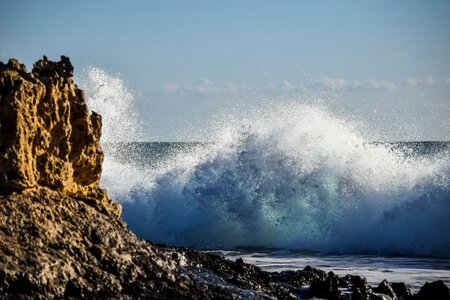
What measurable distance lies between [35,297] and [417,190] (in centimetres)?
1404

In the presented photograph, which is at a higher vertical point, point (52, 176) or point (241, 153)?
point (241, 153)

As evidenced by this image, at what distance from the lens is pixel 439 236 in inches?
673

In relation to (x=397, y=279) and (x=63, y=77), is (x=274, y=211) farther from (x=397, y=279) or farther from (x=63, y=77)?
(x=63, y=77)

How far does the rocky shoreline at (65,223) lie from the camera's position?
242 inches

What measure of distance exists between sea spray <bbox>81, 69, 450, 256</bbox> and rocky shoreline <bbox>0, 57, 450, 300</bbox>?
32.7 ft

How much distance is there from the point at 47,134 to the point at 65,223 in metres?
0.80

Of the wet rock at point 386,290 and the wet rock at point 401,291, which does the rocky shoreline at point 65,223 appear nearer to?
the wet rock at point 386,290

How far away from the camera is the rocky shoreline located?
6.14m

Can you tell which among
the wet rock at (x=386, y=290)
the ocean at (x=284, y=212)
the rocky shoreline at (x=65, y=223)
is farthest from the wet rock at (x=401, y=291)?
the ocean at (x=284, y=212)

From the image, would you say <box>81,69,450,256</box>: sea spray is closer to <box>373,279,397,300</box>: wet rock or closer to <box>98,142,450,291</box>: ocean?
<box>98,142,450,291</box>: ocean

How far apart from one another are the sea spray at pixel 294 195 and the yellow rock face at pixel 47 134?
397 inches

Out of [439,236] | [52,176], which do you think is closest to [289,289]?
[52,176]

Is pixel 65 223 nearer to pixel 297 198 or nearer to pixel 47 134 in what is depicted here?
pixel 47 134

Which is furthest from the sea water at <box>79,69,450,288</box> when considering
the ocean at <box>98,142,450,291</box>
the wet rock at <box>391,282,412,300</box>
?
the wet rock at <box>391,282,412,300</box>
